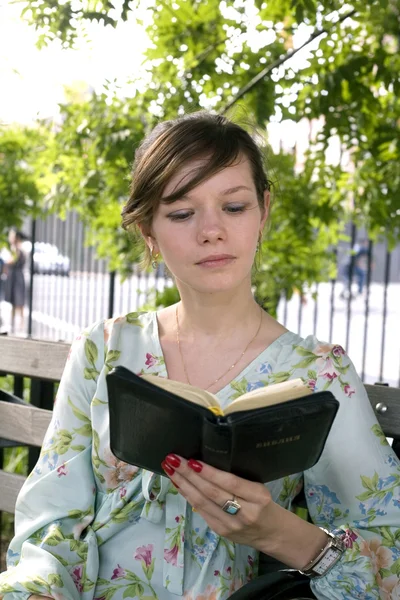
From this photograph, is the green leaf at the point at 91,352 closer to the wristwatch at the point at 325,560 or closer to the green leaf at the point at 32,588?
the green leaf at the point at 32,588

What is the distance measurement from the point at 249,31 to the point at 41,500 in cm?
256

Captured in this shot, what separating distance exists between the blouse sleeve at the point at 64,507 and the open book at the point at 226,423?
1.64 ft

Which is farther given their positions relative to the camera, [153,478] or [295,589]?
[153,478]

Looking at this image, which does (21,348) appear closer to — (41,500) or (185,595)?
(41,500)

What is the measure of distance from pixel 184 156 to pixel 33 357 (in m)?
1.08

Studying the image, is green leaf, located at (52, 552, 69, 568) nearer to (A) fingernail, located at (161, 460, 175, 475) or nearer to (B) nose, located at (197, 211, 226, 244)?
(A) fingernail, located at (161, 460, 175, 475)

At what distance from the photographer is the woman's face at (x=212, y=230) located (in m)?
2.14

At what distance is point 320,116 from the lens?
388 centimetres

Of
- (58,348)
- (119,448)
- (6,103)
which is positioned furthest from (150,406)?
(6,103)

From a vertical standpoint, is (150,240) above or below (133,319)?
above

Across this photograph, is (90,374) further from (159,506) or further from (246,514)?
(246,514)

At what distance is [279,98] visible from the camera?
156 inches

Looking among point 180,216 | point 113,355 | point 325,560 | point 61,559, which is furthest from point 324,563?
point 180,216

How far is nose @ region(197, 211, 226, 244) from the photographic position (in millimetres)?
2113
